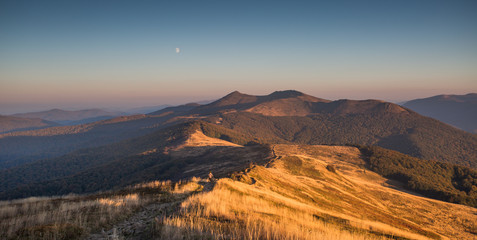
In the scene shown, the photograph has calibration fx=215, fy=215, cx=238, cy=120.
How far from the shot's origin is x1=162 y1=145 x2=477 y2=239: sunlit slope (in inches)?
280

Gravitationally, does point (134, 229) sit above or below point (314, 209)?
above

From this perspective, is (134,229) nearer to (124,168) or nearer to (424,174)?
(424,174)

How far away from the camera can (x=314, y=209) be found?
1645 centimetres

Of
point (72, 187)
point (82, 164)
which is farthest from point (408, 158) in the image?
point (82, 164)

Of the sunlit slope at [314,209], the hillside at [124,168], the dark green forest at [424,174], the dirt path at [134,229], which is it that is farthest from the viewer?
the hillside at [124,168]

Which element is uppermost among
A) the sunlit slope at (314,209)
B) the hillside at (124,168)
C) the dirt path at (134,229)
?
the dirt path at (134,229)

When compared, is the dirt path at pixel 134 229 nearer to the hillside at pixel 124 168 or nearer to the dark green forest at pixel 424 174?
the hillside at pixel 124 168

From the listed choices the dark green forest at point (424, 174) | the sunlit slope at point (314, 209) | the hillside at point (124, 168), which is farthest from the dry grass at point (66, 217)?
the dark green forest at point (424, 174)

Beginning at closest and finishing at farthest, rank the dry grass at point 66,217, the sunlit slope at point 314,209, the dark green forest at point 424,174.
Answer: the dry grass at point 66,217 < the sunlit slope at point 314,209 < the dark green forest at point 424,174

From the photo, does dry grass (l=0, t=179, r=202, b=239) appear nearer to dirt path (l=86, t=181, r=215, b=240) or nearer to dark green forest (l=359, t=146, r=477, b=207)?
dirt path (l=86, t=181, r=215, b=240)

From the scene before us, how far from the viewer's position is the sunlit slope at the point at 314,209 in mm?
7102

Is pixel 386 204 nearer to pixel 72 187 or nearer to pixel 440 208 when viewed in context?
pixel 440 208

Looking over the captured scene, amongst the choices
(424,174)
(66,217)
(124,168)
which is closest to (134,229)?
(66,217)

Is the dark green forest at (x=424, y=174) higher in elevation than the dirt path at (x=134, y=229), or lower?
lower
